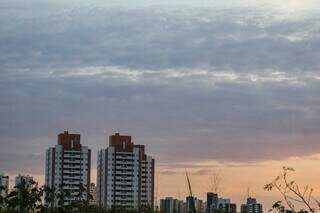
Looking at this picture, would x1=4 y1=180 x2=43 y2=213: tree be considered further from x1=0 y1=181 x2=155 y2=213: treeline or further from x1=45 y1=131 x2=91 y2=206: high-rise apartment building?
x1=45 y1=131 x2=91 y2=206: high-rise apartment building

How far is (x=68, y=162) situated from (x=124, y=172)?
572cm

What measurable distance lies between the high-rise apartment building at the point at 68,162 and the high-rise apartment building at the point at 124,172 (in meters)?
2.54

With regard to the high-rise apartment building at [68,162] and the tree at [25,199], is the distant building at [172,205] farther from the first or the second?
the high-rise apartment building at [68,162]

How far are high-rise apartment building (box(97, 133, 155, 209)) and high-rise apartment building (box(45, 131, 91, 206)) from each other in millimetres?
2542

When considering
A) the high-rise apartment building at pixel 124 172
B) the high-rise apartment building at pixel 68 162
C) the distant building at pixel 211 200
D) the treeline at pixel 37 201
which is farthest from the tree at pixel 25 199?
the high-rise apartment building at pixel 124 172

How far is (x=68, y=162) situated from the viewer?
6769 centimetres

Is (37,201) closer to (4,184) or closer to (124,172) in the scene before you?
(4,184)

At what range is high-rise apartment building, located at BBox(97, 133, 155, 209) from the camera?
6800cm

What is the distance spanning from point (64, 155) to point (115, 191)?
18.1 feet

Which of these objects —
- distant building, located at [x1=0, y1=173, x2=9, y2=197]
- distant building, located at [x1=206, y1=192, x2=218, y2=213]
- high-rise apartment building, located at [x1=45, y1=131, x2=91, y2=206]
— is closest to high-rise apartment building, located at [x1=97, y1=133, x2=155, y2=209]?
high-rise apartment building, located at [x1=45, y1=131, x2=91, y2=206]

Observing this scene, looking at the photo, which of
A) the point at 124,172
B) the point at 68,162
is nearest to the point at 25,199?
the point at 68,162

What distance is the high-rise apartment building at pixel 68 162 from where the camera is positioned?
6458cm

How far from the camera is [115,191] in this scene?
68.3 m

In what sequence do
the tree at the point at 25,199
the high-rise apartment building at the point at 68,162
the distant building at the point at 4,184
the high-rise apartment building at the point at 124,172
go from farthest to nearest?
the high-rise apartment building at the point at 124,172 < the high-rise apartment building at the point at 68,162 < the distant building at the point at 4,184 < the tree at the point at 25,199
